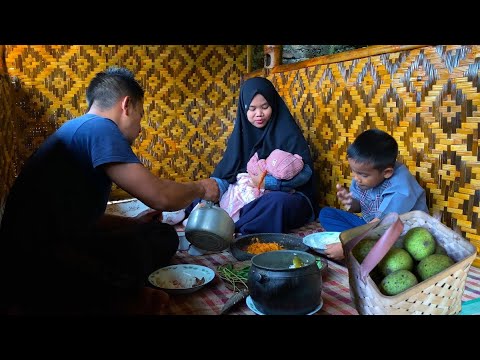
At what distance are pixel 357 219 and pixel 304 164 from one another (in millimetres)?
651

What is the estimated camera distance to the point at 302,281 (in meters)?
1.38

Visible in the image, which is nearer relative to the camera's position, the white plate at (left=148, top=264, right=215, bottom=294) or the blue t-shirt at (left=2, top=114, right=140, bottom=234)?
the blue t-shirt at (left=2, top=114, right=140, bottom=234)

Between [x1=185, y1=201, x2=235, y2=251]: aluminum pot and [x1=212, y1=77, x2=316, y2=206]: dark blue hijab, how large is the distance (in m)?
1.02

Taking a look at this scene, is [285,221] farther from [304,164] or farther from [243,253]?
[243,253]

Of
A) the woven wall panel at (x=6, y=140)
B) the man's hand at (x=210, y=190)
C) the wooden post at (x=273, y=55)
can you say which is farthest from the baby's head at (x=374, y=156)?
the woven wall panel at (x=6, y=140)

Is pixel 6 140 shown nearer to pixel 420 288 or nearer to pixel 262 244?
pixel 262 244

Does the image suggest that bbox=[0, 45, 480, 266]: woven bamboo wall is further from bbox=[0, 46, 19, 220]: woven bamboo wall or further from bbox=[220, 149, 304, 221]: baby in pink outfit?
bbox=[220, 149, 304, 221]: baby in pink outfit

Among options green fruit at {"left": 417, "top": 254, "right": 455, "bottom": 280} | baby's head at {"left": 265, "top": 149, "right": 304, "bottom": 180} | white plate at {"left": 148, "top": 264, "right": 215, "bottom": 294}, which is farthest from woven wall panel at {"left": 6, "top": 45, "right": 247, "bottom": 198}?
green fruit at {"left": 417, "top": 254, "right": 455, "bottom": 280}

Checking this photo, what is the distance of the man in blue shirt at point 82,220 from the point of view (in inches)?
59.2

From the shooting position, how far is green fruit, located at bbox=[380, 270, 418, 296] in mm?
1269

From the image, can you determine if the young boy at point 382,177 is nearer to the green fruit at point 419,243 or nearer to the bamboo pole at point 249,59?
the green fruit at point 419,243

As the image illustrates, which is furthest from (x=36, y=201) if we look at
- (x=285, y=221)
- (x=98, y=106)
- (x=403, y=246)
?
(x=285, y=221)

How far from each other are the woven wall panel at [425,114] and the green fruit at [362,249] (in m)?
0.97

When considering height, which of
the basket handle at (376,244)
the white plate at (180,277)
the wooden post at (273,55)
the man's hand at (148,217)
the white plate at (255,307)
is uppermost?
the wooden post at (273,55)
